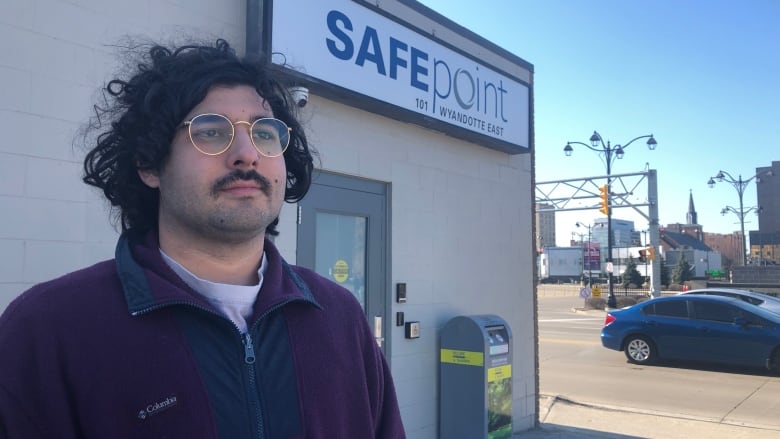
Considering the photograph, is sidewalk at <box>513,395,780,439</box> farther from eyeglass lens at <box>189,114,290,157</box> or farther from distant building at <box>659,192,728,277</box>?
distant building at <box>659,192,728,277</box>

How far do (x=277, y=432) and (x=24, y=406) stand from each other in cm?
55

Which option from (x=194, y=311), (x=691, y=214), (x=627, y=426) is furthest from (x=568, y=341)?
(x=691, y=214)

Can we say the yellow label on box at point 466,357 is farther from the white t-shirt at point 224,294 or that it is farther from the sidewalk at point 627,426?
the white t-shirt at point 224,294

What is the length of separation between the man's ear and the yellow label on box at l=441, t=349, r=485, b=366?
465 cm

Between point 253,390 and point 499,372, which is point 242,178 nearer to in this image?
point 253,390

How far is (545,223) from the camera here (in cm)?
14350

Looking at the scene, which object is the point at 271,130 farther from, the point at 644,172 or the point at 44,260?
the point at 644,172

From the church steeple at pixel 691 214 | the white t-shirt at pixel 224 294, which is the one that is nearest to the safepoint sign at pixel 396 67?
the white t-shirt at pixel 224 294

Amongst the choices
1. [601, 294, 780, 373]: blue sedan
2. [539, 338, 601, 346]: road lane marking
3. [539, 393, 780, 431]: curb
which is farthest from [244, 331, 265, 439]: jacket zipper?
[539, 338, 601, 346]: road lane marking

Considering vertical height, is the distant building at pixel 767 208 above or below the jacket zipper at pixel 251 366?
above

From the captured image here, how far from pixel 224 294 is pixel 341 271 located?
145 inches

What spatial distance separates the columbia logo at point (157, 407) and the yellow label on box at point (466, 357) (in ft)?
16.0

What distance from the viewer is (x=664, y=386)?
10930 mm

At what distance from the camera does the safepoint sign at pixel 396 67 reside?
482cm
